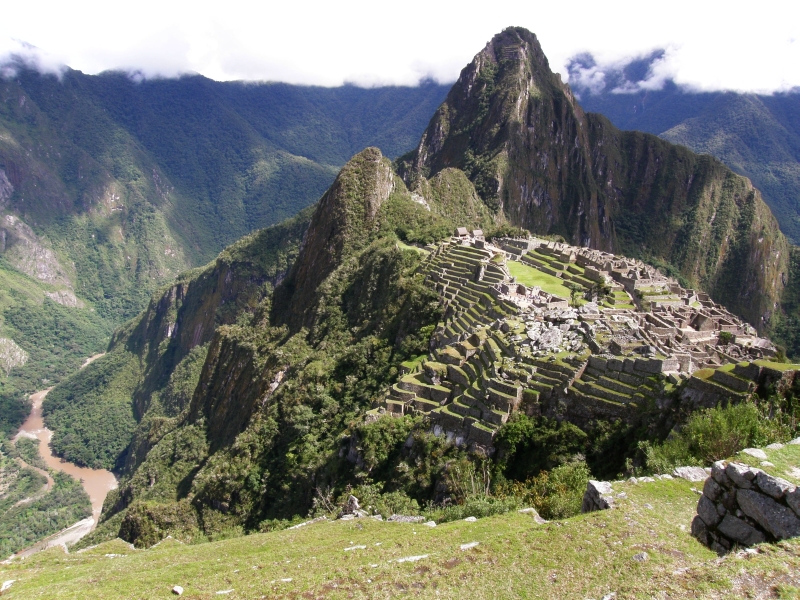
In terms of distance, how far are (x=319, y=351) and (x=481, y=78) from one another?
149 m

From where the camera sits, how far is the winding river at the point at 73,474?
96250 mm

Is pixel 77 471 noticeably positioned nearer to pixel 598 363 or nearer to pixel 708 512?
pixel 598 363

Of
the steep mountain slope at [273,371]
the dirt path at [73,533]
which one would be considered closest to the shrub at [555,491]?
the steep mountain slope at [273,371]

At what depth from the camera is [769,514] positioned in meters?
13.6

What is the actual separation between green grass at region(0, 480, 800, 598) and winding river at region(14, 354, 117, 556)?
80.5 meters

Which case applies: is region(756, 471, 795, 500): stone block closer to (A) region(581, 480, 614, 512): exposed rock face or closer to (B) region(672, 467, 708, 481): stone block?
(A) region(581, 480, 614, 512): exposed rock face

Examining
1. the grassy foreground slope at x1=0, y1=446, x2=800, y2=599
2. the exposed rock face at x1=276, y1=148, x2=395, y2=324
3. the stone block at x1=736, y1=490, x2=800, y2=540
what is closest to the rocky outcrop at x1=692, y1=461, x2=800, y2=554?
the stone block at x1=736, y1=490, x2=800, y2=540

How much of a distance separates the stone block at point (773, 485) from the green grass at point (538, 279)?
3962 centimetres

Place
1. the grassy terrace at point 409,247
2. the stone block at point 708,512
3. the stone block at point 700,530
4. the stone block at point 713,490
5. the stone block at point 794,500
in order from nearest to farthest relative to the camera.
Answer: the stone block at point 794,500 → the stone block at point 713,490 → the stone block at point 708,512 → the stone block at point 700,530 → the grassy terrace at point 409,247

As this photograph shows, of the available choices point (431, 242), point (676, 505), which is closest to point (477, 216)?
point (431, 242)

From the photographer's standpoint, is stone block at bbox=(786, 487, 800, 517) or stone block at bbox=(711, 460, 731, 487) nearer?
stone block at bbox=(786, 487, 800, 517)

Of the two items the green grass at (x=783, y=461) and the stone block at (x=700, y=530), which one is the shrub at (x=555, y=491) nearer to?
the stone block at (x=700, y=530)

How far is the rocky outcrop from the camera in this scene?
1329 centimetres

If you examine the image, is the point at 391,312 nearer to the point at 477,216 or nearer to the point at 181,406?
the point at 477,216
